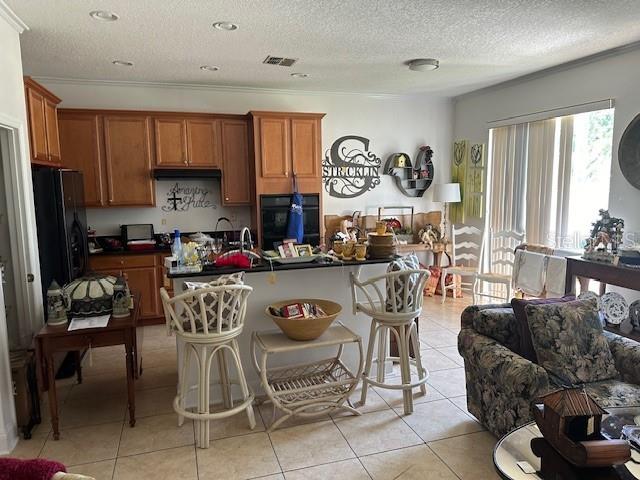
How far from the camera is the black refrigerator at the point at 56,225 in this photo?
11.0 feet

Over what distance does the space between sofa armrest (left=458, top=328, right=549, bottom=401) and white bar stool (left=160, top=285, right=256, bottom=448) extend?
4.64 feet

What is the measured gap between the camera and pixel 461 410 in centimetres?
304

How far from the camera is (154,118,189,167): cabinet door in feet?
16.2

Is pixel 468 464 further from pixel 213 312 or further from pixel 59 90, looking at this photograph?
pixel 59 90

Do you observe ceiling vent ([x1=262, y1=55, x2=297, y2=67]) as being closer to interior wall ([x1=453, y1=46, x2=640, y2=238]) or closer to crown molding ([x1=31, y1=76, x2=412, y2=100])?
crown molding ([x1=31, y1=76, x2=412, y2=100])

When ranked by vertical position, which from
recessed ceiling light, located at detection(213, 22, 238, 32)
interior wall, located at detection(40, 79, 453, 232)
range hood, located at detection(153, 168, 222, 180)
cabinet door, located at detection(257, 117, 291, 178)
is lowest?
range hood, located at detection(153, 168, 222, 180)

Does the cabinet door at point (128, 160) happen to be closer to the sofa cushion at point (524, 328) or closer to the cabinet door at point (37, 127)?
Answer: the cabinet door at point (37, 127)

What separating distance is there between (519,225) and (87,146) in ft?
16.4

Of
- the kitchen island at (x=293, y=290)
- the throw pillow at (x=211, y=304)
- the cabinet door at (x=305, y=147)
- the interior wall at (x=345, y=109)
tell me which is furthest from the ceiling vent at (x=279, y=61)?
the throw pillow at (x=211, y=304)

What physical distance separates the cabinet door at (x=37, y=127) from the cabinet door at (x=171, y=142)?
122 cm

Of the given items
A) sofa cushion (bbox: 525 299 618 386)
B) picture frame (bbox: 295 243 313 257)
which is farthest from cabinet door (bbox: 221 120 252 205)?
sofa cushion (bbox: 525 299 618 386)

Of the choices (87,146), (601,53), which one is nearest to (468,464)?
(601,53)

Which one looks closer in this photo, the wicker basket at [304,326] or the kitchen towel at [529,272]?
the wicker basket at [304,326]

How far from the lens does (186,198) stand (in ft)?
17.6
